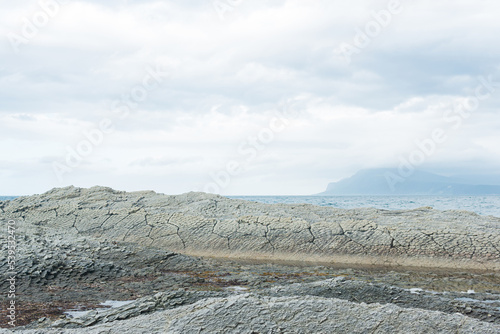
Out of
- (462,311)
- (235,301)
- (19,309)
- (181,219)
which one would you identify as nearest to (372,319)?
(235,301)

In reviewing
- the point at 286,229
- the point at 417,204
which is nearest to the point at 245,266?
the point at 286,229

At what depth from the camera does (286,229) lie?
10.2m

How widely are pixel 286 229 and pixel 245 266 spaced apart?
196cm

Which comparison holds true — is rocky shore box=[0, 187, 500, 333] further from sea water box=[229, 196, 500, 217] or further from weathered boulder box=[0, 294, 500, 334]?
sea water box=[229, 196, 500, 217]

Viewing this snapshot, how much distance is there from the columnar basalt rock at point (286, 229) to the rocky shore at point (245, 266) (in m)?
0.03

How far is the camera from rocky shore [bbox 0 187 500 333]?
11.2 ft

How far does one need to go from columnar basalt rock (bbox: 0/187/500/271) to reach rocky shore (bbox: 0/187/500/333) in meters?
0.03

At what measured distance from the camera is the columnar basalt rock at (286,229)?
938 centimetres

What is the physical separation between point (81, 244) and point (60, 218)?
13.1 feet

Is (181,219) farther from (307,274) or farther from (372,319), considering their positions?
(372,319)

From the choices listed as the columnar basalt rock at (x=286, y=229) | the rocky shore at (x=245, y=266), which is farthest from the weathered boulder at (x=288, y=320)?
the columnar basalt rock at (x=286, y=229)

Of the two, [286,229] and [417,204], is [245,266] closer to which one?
[286,229]

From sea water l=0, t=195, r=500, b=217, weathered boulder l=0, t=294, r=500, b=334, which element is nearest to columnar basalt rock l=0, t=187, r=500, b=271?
weathered boulder l=0, t=294, r=500, b=334

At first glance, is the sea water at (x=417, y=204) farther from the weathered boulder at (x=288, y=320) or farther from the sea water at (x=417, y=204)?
the weathered boulder at (x=288, y=320)
